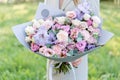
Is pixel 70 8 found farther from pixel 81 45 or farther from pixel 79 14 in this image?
pixel 81 45

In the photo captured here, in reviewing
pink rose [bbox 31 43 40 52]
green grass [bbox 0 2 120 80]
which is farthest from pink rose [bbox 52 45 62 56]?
green grass [bbox 0 2 120 80]

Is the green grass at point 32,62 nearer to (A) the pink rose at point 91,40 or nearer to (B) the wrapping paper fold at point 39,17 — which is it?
(B) the wrapping paper fold at point 39,17

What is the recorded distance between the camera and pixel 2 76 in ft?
13.1

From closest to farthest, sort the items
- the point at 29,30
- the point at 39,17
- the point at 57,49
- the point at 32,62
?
the point at 57,49, the point at 29,30, the point at 39,17, the point at 32,62

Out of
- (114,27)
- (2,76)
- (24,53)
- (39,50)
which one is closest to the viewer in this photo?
(39,50)

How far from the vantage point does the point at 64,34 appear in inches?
104

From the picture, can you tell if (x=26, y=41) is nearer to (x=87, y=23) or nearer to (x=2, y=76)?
(x=87, y=23)

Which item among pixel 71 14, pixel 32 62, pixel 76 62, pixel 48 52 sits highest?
pixel 71 14

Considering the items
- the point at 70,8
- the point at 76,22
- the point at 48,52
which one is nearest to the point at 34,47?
the point at 48,52

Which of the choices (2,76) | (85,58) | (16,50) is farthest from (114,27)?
(85,58)

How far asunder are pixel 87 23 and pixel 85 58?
1.22 ft

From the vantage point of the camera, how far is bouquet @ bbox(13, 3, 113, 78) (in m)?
2.63

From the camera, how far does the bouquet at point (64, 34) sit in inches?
104

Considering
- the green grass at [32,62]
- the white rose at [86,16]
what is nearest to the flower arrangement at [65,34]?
the white rose at [86,16]
